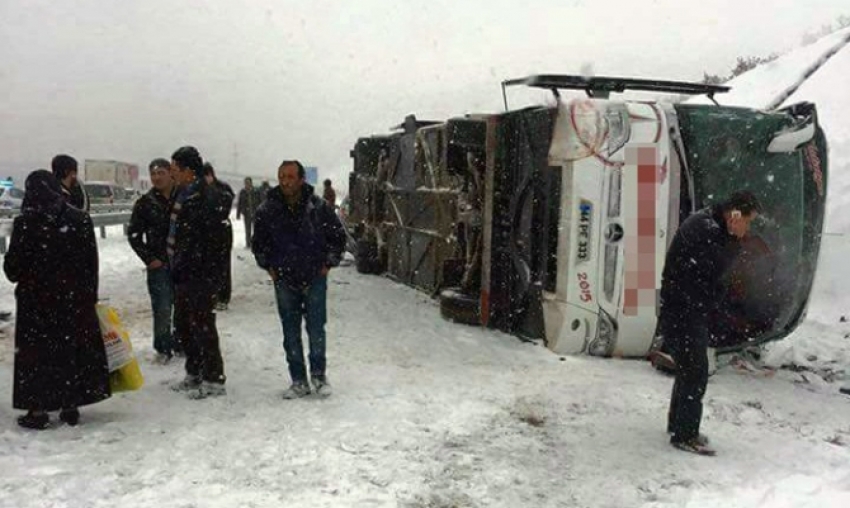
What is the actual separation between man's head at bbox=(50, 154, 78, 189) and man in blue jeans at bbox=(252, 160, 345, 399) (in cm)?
186

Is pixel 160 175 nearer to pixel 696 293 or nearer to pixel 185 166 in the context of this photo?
pixel 185 166

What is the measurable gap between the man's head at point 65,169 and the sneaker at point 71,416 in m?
2.12

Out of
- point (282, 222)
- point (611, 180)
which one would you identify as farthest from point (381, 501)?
point (611, 180)

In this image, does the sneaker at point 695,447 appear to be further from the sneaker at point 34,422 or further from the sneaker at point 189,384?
the sneaker at point 34,422

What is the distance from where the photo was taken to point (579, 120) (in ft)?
22.7

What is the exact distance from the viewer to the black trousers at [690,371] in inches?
184

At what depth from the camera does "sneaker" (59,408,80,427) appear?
488 centimetres

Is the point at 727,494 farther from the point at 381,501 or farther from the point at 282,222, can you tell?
the point at 282,222

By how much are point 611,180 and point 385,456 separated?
3677mm

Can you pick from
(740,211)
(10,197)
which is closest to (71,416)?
(740,211)

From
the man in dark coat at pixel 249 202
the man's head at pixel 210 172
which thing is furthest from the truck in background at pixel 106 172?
the man's head at pixel 210 172

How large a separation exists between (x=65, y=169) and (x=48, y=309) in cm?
177

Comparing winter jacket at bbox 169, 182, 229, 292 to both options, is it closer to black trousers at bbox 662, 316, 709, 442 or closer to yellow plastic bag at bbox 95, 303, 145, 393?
yellow plastic bag at bbox 95, 303, 145, 393

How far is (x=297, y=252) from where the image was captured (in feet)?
17.9
